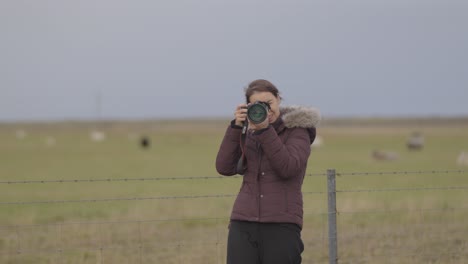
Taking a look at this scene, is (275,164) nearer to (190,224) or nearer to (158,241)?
(158,241)

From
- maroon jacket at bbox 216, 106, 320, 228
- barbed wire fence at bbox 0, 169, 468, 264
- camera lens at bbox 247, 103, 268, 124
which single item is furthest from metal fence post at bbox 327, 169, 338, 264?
camera lens at bbox 247, 103, 268, 124

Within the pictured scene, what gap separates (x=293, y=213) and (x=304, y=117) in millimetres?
698


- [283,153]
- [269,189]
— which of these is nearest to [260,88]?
[283,153]

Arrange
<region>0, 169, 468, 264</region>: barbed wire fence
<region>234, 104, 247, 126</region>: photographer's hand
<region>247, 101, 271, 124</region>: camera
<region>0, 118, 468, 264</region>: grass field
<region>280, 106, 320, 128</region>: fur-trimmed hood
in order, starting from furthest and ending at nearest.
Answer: <region>0, 118, 468, 264</region>: grass field
<region>0, 169, 468, 264</region>: barbed wire fence
<region>280, 106, 320, 128</region>: fur-trimmed hood
<region>234, 104, 247, 126</region>: photographer's hand
<region>247, 101, 271, 124</region>: camera

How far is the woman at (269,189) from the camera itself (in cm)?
489

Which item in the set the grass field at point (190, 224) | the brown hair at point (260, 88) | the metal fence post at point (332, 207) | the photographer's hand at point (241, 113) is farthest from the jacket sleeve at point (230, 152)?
the grass field at point (190, 224)

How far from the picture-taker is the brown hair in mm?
4926

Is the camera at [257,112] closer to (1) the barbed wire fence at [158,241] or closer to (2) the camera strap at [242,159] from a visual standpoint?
(2) the camera strap at [242,159]

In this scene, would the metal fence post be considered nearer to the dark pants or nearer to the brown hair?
the dark pants

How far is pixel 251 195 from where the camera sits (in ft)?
16.3

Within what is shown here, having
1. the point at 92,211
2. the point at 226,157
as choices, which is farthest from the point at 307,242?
the point at 92,211

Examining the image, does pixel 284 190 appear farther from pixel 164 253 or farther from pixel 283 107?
pixel 164 253

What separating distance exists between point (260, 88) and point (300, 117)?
371 millimetres

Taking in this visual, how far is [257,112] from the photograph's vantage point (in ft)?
15.5
